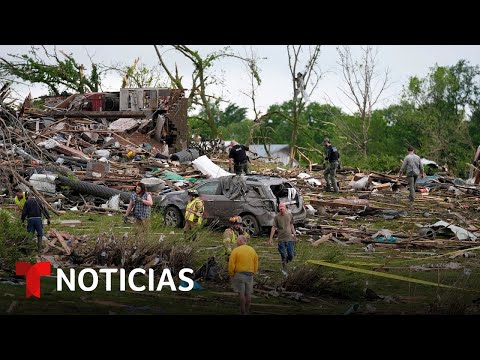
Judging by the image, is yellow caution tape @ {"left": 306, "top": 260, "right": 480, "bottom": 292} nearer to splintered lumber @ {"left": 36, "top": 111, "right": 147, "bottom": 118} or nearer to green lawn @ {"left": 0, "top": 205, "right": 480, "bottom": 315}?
green lawn @ {"left": 0, "top": 205, "right": 480, "bottom": 315}

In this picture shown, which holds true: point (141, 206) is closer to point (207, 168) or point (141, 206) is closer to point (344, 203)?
point (344, 203)

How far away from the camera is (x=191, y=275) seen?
755 inches

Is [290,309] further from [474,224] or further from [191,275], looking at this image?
[474,224]

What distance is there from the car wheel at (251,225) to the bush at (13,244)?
20.4ft

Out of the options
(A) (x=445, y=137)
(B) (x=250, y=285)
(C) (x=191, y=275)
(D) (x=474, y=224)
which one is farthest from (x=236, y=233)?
(A) (x=445, y=137)

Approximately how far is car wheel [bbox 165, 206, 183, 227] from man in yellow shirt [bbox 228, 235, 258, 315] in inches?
374

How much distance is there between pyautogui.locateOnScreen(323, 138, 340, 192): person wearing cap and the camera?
Answer: 31.9 meters

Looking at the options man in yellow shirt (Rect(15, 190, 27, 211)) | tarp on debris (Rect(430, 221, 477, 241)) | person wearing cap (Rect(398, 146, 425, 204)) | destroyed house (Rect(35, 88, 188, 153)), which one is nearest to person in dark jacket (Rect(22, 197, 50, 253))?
man in yellow shirt (Rect(15, 190, 27, 211))

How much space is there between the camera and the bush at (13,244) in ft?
62.3

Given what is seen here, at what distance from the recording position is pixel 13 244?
19.2m

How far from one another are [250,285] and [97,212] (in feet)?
45.4

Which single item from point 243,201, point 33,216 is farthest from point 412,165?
point 33,216

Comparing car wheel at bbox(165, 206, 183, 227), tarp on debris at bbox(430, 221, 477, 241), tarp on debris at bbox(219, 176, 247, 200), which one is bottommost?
tarp on debris at bbox(430, 221, 477, 241)
